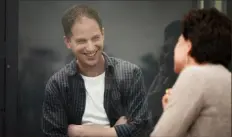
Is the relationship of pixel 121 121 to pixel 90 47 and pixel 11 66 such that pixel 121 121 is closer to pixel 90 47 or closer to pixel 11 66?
pixel 90 47

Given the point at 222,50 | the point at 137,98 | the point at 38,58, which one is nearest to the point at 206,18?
the point at 222,50

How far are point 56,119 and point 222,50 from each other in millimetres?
1006

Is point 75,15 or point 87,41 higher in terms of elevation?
point 75,15

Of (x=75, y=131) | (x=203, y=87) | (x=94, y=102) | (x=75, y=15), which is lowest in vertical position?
(x=75, y=131)

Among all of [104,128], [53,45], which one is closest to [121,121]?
[104,128]

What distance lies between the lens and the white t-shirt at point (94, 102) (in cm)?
224

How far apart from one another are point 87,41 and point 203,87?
827mm

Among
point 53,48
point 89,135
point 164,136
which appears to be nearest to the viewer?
point 164,136

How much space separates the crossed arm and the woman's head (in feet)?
1.99

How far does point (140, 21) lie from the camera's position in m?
2.46

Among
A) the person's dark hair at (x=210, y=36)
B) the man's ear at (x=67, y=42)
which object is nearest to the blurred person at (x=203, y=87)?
the person's dark hair at (x=210, y=36)

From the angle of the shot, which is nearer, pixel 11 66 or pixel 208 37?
pixel 208 37

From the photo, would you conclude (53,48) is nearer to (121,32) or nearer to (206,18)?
(121,32)

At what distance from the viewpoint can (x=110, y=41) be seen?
7.80 feet
